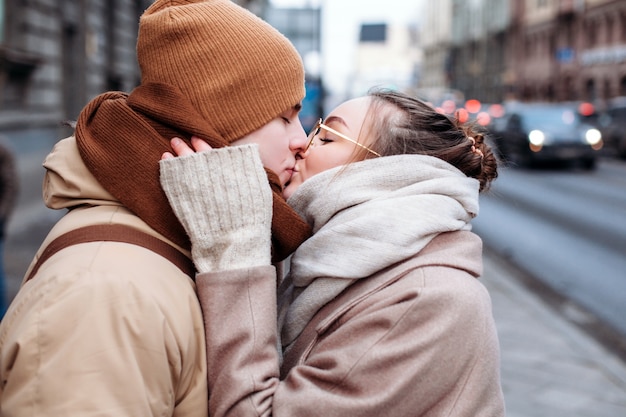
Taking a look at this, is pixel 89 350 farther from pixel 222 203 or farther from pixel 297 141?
pixel 297 141

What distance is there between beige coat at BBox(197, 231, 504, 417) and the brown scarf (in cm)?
18

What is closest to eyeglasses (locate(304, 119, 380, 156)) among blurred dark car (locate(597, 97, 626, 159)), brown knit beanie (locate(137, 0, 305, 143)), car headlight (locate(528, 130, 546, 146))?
brown knit beanie (locate(137, 0, 305, 143))

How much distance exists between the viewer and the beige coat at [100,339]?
1.39m

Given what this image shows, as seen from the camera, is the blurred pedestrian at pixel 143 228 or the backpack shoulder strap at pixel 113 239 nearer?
the blurred pedestrian at pixel 143 228

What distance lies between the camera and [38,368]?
4.56 ft

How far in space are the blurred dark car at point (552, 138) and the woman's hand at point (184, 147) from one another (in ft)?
68.9

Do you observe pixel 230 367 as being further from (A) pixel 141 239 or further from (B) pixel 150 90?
(B) pixel 150 90

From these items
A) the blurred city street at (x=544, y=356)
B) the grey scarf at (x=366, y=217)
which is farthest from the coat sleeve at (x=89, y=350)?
the blurred city street at (x=544, y=356)

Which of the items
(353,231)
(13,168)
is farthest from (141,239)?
(13,168)

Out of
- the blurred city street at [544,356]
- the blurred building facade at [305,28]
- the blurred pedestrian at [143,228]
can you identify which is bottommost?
the blurred city street at [544,356]

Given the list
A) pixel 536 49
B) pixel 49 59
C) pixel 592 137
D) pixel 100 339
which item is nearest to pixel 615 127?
pixel 592 137

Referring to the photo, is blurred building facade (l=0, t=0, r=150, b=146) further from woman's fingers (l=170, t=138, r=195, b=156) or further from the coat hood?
woman's fingers (l=170, t=138, r=195, b=156)

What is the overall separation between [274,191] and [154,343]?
1.57 ft

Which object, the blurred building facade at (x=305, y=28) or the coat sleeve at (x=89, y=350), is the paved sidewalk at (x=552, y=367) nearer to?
the coat sleeve at (x=89, y=350)
